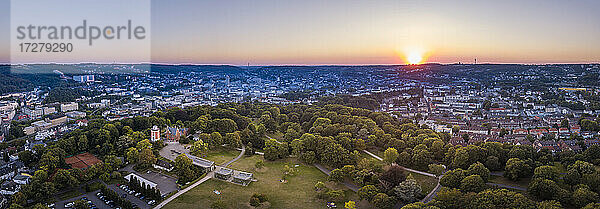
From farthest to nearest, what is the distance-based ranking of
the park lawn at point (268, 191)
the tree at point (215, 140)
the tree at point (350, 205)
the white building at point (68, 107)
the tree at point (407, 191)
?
the white building at point (68, 107)
the tree at point (215, 140)
the park lawn at point (268, 191)
the tree at point (407, 191)
the tree at point (350, 205)

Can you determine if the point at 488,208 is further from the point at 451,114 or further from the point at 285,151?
the point at 451,114

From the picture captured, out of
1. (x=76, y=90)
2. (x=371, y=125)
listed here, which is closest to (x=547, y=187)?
(x=371, y=125)

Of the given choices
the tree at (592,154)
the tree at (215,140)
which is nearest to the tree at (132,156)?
the tree at (215,140)

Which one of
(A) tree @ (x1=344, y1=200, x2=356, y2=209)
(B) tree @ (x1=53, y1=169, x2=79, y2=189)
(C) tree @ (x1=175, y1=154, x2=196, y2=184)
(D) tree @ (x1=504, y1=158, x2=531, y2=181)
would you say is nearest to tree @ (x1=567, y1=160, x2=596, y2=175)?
(D) tree @ (x1=504, y1=158, x2=531, y2=181)

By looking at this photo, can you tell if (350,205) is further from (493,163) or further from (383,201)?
(493,163)

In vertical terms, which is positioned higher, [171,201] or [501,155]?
[501,155]

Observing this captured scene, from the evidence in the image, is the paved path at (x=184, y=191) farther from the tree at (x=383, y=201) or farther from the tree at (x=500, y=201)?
the tree at (x=500, y=201)

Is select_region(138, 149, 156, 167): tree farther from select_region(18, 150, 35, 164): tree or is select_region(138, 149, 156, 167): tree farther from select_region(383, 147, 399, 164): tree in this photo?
select_region(383, 147, 399, 164): tree

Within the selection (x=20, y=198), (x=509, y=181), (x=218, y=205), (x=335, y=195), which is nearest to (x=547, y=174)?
(x=509, y=181)
